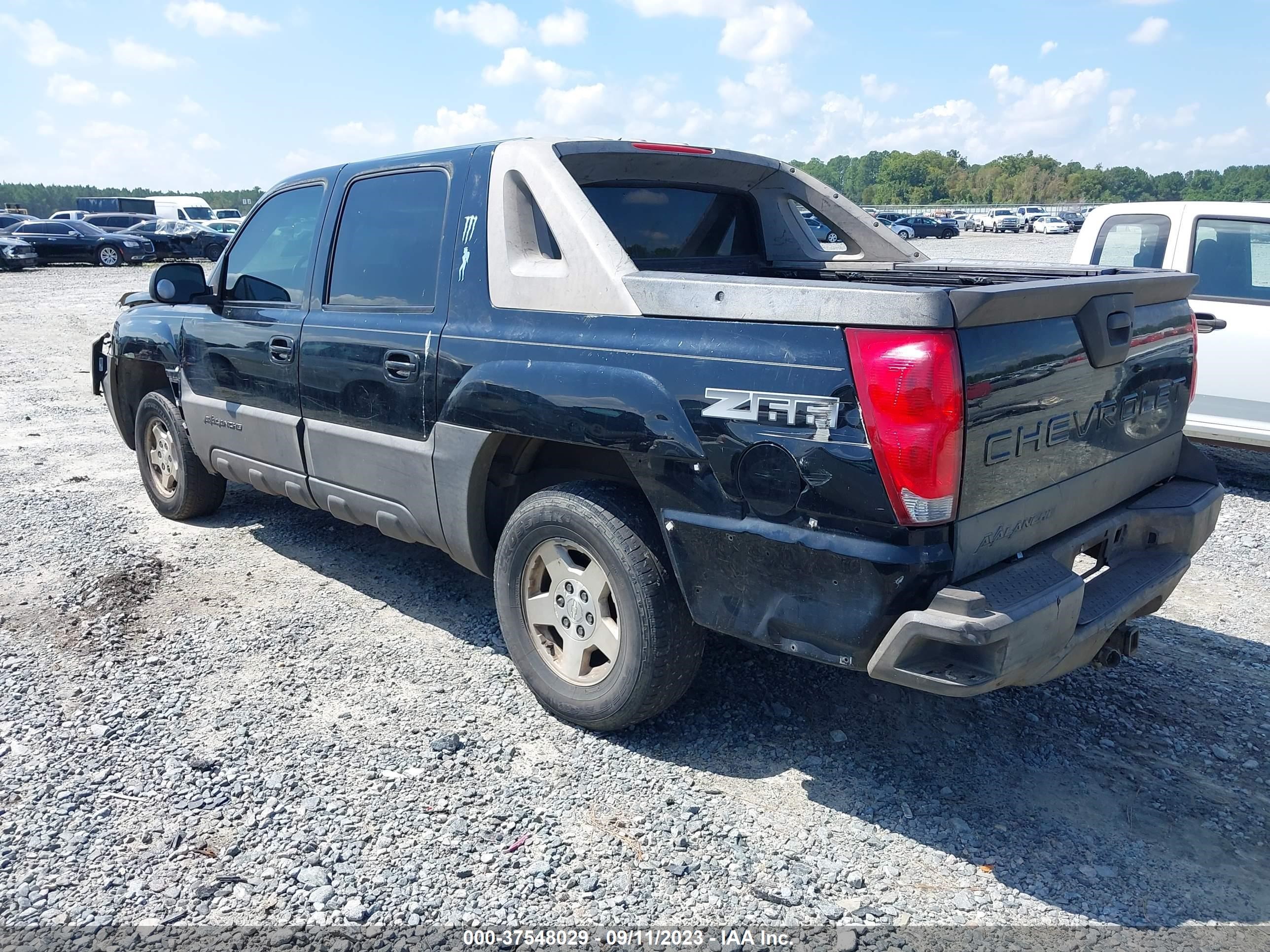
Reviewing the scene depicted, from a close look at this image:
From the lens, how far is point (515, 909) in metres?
2.61

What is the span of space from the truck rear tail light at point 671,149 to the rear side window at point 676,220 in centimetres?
18

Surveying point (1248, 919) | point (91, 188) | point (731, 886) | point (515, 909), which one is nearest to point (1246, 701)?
point (1248, 919)

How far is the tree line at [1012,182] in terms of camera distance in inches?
4040

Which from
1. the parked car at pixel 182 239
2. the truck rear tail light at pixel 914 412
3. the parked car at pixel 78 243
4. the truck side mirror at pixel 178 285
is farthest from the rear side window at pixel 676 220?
the parked car at pixel 78 243

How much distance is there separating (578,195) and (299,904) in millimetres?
2406

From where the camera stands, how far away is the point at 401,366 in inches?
150

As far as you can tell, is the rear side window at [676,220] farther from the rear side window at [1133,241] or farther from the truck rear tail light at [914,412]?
the rear side window at [1133,241]

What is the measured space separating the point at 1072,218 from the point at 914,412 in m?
68.5

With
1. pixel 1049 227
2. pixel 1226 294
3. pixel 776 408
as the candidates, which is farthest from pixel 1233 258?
pixel 1049 227

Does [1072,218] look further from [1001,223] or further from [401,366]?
[401,366]

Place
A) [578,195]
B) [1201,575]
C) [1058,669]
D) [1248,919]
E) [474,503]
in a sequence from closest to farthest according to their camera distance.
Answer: [1248,919], [1058,669], [578,195], [474,503], [1201,575]

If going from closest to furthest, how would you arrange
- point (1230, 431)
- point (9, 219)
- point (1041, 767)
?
1. point (1041, 767)
2. point (1230, 431)
3. point (9, 219)

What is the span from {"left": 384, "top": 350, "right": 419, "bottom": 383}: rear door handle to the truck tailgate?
215 centimetres

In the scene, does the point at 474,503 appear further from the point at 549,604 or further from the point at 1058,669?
the point at 1058,669
